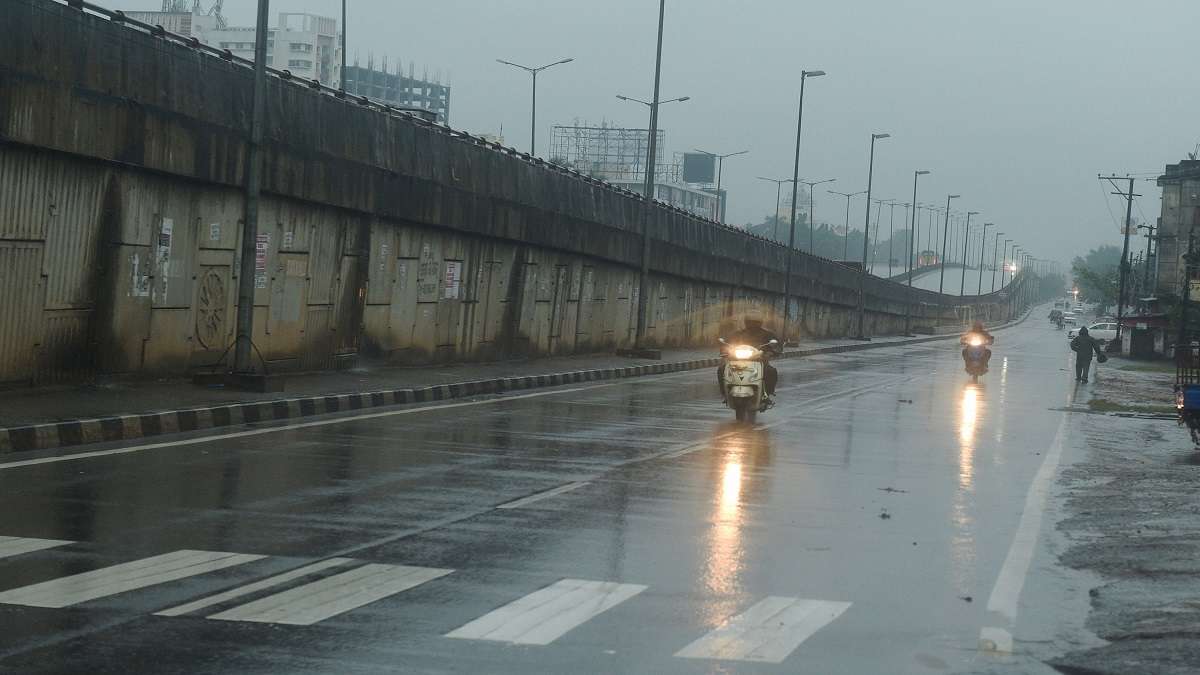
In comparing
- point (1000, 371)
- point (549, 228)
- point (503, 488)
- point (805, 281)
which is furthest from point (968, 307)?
point (503, 488)

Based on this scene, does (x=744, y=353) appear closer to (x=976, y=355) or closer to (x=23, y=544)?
(x=23, y=544)

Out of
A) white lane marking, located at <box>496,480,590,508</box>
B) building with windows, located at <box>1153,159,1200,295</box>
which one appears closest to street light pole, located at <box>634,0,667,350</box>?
white lane marking, located at <box>496,480,590,508</box>

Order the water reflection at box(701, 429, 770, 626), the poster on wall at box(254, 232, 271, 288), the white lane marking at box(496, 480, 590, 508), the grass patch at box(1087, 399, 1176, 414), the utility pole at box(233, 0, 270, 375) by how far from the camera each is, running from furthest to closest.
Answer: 1. the grass patch at box(1087, 399, 1176, 414)
2. the poster on wall at box(254, 232, 271, 288)
3. the utility pole at box(233, 0, 270, 375)
4. the white lane marking at box(496, 480, 590, 508)
5. the water reflection at box(701, 429, 770, 626)

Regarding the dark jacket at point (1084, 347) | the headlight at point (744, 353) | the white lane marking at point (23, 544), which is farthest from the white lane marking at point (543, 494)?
the dark jacket at point (1084, 347)

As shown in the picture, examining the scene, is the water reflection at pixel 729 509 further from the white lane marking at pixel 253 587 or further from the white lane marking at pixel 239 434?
the white lane marking at pixel 239 434

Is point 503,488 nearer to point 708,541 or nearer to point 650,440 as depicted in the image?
point 708,541

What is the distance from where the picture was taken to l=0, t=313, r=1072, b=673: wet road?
6.89 meters

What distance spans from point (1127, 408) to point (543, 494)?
1992 cm

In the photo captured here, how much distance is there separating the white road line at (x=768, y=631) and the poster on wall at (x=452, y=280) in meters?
23.7

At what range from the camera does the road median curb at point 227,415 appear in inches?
598

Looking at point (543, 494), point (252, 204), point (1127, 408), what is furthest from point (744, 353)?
point (1127, 408)

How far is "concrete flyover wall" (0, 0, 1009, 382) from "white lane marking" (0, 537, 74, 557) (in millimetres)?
9237

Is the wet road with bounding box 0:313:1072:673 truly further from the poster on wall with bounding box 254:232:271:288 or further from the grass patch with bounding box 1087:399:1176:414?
the grass patch with bounding box 1087:399:1176:414

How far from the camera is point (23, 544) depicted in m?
9.25
